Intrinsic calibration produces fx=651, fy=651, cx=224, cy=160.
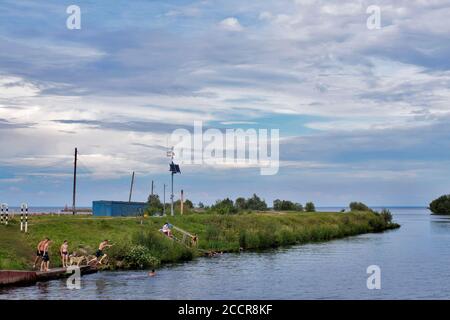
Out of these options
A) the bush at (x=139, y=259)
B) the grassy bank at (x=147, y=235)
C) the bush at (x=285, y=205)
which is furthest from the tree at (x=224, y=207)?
the bush at (x=139, y=259)

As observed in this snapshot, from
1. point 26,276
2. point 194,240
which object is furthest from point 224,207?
point 26,276

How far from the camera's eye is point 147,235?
6356cm

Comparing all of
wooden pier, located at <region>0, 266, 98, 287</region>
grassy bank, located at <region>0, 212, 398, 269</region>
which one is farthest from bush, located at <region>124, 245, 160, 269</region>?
wooden pier, located at <region>0, 266, 98, 287</region>

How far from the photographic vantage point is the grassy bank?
56.7 metres

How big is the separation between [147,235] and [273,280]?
1647cm

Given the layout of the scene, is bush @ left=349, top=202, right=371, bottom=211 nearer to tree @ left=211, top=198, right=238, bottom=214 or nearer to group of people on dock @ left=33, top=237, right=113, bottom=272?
tree @ left=211, top=198, right=238, bottom=214

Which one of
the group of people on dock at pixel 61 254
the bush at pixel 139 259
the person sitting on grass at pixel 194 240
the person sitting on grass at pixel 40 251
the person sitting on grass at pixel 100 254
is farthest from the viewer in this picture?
the person sitting on grass at pixel 194 240

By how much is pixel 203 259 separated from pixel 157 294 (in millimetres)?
23957

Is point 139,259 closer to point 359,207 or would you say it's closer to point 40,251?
point 40,251

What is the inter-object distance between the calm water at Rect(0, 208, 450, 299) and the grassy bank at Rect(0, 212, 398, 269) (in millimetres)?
3283

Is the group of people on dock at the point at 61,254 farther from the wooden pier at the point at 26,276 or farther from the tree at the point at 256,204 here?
the tree at the point at 256,204

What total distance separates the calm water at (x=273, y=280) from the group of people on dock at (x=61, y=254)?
2453 millimetres

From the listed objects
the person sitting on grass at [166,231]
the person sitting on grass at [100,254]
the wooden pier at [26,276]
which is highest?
the person sitting on grass at [166,231]

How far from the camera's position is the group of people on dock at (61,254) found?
49.4 metres
